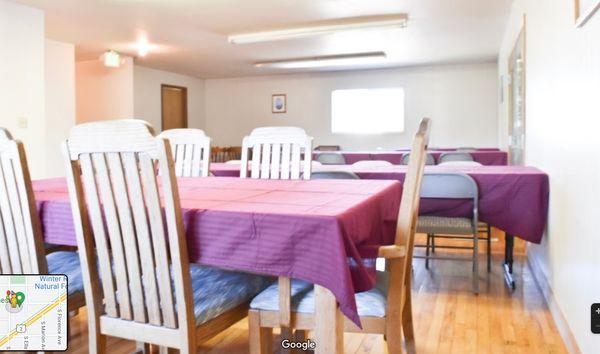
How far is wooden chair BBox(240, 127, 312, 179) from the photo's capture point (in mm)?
2527

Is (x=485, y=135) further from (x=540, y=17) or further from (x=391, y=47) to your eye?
(x=540, y=17)

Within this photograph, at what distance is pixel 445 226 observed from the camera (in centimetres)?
288

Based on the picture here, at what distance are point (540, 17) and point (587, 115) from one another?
156 centimetres

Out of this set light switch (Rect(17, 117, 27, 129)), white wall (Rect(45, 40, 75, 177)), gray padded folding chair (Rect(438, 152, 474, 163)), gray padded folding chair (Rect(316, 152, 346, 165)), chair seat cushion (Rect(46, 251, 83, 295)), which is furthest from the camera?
white wall (Rect(45, 40, 75, 177))

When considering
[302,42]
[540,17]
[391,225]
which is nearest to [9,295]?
[391,225]

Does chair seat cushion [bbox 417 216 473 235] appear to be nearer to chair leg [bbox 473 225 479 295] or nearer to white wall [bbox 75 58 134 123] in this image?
chair leg [bbox 473 225 479 295]

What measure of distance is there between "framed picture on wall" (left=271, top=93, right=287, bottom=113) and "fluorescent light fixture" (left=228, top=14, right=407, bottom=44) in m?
3.51

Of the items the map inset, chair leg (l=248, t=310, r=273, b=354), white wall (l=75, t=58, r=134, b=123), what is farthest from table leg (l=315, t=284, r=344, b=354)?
white wall (l=75, t=58, r=134, b=123)

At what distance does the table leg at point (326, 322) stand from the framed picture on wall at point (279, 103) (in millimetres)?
8454

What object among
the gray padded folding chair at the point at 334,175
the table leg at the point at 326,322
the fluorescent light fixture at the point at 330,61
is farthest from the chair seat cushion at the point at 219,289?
the fluorescent light fixture at the point at 330,61

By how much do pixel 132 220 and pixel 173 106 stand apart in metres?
8.29

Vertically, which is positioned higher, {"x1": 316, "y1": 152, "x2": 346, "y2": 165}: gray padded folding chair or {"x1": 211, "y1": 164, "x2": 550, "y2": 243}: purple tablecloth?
{"x1": 316, "y1": 152, "x2": 346, "y2": 165}: gray padded folding chair

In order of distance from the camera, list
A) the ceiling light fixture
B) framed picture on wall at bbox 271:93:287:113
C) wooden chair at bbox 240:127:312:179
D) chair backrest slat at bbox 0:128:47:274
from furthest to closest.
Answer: framed picture on wall at bbox 271:93:287:113, the ceiling light fixture, wooden chair at bbox 240:127:312:179, chair backrest slat at bbox 0:128:47:274

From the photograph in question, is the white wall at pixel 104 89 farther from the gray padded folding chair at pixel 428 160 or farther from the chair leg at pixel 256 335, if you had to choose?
the chair leg at pixel 256 335
